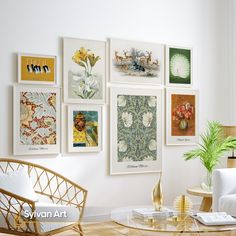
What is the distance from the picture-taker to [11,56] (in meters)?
4.59

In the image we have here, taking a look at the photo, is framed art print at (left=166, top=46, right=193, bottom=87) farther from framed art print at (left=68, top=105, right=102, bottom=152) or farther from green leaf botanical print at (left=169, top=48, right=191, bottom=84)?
framed art print at (left=68, top=105, right=102, bottom=152)

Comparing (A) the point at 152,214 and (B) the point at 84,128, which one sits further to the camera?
(B) the point at 84,128

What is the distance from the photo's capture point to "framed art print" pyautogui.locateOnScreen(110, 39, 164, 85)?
517 centimetres

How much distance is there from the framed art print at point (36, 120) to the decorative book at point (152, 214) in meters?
1.61

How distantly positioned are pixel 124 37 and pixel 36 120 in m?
1.40

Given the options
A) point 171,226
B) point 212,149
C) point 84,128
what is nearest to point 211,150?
point 212,149

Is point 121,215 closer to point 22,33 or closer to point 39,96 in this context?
point 39,96

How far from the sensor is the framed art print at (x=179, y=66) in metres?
5.52

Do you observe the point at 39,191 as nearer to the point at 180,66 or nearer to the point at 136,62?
the point at 136,62

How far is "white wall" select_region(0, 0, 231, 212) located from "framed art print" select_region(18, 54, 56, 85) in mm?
61

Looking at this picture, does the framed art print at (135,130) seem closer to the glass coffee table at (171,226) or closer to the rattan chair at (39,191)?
the rattan chair at (39,191)

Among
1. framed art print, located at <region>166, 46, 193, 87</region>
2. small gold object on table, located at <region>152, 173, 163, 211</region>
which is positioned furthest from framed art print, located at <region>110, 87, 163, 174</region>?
small gold object on table, located at <region>152, 173, 163, 211</region>

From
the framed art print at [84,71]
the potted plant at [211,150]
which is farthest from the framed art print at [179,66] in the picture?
the framed art print at [84,71]

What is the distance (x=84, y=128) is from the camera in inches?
196
